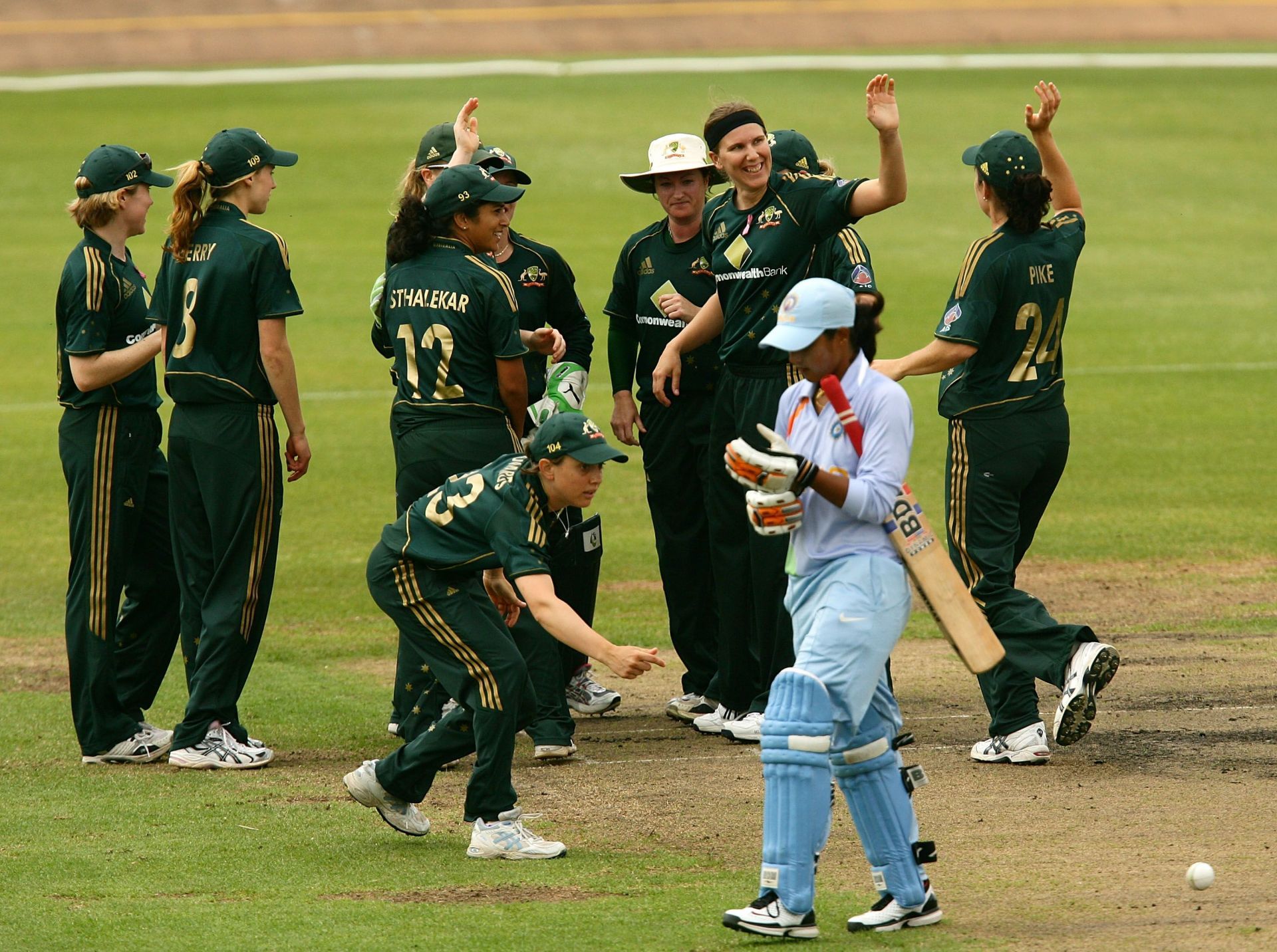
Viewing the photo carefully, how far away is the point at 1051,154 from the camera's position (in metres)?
8.12

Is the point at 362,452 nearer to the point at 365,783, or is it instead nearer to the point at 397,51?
the point at 365,783

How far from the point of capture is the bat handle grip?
18.4ft

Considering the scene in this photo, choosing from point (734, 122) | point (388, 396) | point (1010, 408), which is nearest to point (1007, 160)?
point (1010, 408)

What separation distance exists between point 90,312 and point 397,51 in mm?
31355

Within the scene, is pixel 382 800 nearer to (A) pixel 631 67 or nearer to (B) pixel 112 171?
(B) pixel 112 171

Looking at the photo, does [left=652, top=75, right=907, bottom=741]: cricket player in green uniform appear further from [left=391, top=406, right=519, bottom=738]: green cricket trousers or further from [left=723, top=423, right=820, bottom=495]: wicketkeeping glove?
[left=723, top=423, right=820, bottom=495]: wicketkeeping glove

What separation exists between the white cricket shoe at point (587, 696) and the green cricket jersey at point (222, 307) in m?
2.27

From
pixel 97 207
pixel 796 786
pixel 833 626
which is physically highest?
pixel 97 207

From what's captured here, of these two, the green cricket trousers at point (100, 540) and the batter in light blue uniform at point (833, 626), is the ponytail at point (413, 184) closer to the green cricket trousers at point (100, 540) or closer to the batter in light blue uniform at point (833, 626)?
the green cricket trousers at point (100, 540)

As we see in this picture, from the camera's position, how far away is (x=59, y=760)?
8211 millimetres

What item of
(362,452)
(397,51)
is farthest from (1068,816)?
(397,51)

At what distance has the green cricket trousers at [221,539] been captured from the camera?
26.5 feet

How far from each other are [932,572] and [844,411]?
0.60 meters

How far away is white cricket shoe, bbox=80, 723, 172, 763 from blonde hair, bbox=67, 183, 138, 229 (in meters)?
2.33
